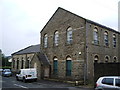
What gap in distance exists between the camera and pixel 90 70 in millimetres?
22594

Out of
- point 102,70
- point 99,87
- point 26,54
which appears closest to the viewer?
point 99,87

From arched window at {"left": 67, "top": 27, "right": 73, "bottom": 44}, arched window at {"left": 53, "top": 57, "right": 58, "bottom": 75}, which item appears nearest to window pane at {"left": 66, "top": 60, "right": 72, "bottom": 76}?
arched window at {"left": 53, "top": 57, "right": 58, "bottom": 75}

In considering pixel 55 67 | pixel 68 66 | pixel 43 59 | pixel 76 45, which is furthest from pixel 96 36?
pixel 43 59

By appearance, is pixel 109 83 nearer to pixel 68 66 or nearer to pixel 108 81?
pixel 108 81

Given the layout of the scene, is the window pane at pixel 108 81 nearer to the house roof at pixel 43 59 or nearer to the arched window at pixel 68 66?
the arched window at pixel 68 66

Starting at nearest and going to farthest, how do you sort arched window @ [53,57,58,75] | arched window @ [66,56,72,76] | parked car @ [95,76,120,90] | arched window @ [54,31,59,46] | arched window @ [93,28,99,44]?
parked car @ [95,76,120,90] < arched window @ [93,28,99,44] < arched window @ [66,56,72,76] < arched window @ [53,57,58,75] < arched window @ [54,31,59,46]

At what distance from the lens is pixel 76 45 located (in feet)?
78.5

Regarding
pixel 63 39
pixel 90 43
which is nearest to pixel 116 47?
pixel 90 43

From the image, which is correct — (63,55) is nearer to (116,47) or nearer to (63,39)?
(63,39)

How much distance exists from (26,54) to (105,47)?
21525mm

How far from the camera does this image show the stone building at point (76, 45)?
22.8m

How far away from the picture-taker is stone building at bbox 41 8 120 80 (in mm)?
22781

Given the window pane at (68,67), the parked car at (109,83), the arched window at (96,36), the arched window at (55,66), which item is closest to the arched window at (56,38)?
the arched window at (55,66)

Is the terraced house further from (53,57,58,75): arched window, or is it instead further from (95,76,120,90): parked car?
(95,76,120,90): parked car
